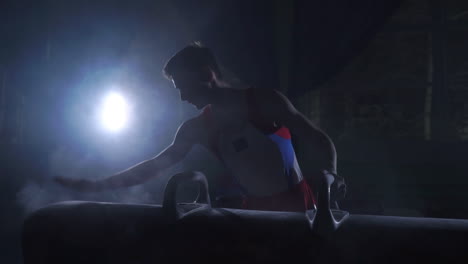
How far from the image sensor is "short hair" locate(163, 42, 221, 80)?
1.63 meters

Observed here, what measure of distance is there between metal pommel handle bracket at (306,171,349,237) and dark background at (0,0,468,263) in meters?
2.01

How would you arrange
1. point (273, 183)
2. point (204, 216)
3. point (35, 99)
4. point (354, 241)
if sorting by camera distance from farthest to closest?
point (35, 99), point (273, 183), point (204, 216), point (354, 241)

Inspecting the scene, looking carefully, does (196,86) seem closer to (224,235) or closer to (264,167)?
(264,167)

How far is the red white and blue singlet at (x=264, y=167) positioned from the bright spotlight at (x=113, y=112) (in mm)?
2303

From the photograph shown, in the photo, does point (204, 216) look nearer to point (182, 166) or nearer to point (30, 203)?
point (182, 166)

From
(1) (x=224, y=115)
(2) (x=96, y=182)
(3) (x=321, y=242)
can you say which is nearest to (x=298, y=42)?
(1) (x=224, y=115)

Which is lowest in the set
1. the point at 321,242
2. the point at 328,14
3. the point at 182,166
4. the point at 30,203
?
the point at 30,203

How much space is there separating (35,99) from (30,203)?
1057 millimetres

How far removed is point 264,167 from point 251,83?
1607mm

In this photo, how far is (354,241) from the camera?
929 mm

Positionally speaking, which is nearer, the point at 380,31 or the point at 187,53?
the point at 187,53

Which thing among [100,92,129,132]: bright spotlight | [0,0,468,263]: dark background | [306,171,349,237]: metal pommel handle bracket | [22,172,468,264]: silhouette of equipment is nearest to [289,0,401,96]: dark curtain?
[0,0,468,263]: dark background

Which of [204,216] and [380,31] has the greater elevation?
[380,31]

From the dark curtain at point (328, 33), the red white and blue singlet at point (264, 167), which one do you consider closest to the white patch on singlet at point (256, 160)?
the red white and blue singlet at point (264, 167)
